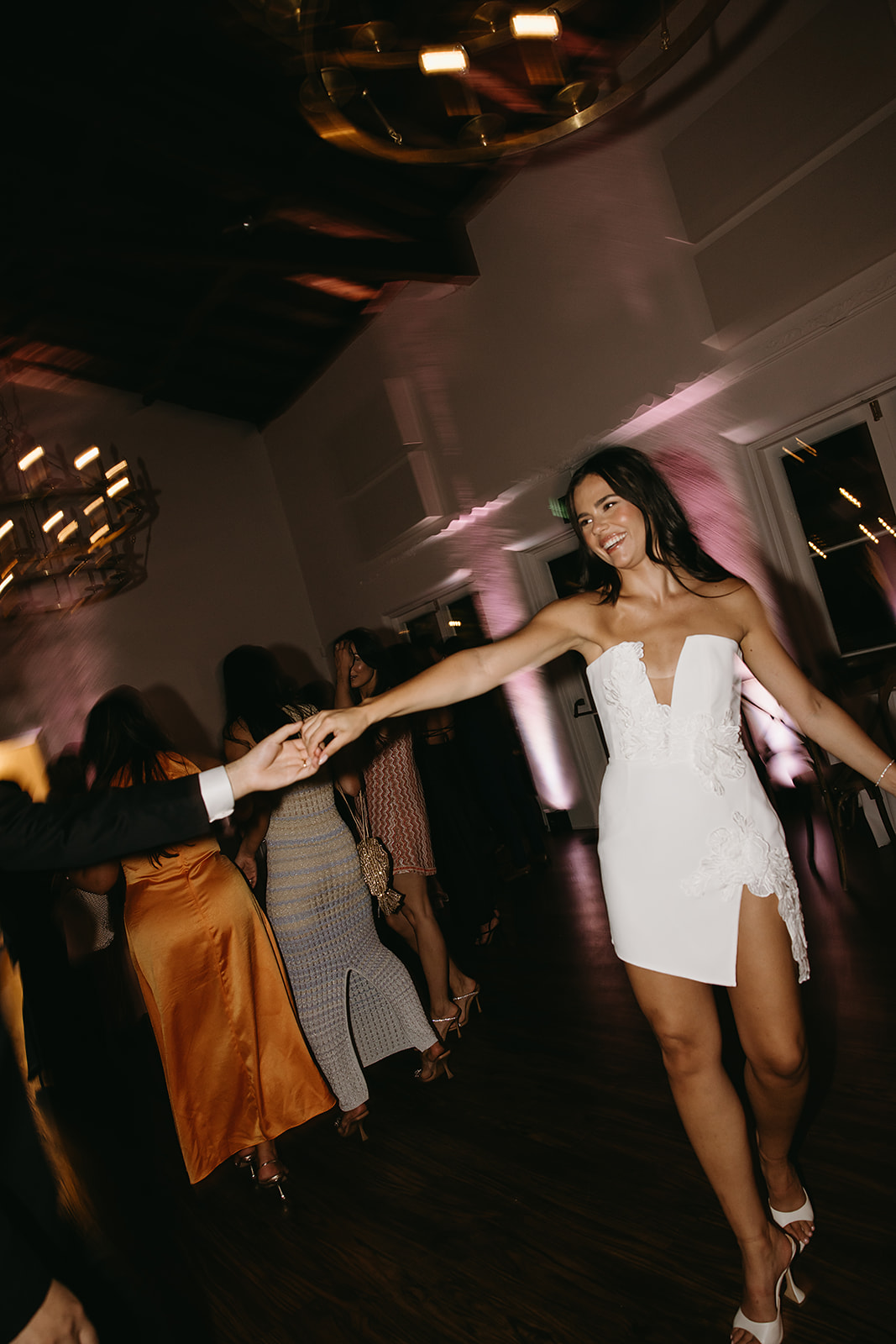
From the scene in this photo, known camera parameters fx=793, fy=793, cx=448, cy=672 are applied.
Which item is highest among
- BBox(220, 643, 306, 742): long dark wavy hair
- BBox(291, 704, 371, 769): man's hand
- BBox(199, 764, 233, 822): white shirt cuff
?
BBox(220, 643, 306, 742): long dark wavy hair

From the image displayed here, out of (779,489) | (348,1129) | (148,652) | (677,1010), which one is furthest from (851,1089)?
(148,652)

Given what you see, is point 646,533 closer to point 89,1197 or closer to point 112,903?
point 89,1197

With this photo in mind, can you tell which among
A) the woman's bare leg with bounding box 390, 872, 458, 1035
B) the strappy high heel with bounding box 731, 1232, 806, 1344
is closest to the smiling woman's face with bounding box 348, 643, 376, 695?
the woman's bare leg with bounding box 390, 872, 458, 1035

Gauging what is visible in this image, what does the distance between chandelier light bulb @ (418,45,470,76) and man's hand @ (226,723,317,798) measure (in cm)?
186

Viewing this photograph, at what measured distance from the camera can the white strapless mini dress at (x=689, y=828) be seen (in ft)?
4.62

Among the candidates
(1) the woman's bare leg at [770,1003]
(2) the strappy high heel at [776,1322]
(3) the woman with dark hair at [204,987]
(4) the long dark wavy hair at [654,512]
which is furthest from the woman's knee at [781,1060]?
(3) the woman with dark hair at [204,987]

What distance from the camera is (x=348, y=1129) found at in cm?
266

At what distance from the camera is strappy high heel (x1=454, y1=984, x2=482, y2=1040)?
3192mm

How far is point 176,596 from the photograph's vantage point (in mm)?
8109

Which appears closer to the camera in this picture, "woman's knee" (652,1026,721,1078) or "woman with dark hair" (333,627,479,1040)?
"woman's knee" (652,1026,721,1078)

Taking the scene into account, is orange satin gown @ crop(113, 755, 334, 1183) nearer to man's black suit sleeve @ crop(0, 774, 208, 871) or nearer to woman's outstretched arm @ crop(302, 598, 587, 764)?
woman's outstretched arm @ crop(302, 598, 587, 764)

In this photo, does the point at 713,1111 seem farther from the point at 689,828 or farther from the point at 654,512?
the point at 654,512

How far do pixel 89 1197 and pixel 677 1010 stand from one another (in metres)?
0.96

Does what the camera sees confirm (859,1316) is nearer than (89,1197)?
No
